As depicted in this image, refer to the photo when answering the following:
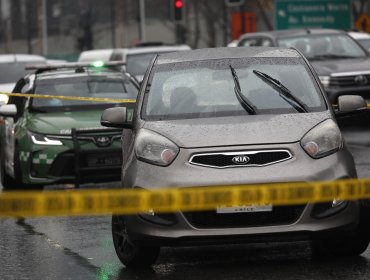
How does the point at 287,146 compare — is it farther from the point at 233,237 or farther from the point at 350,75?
the point at 350,75

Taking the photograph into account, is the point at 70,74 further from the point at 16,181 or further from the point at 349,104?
the point at 349,104

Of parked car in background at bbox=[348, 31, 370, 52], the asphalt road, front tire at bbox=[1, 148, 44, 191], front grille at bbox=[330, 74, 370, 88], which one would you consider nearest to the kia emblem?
the asphalt road

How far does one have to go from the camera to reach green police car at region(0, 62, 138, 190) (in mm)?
14297

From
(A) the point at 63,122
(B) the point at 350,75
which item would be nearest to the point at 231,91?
(A) the point at 63,122

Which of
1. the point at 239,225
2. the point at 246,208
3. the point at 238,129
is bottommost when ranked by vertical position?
the point at 239,225

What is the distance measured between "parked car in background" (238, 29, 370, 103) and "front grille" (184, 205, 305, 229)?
11.5m

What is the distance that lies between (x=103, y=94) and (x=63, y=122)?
4.30 feet

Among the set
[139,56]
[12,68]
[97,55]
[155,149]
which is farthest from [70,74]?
[97,55]

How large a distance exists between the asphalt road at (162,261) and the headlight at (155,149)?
0.81m

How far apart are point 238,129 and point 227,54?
1.54 meters

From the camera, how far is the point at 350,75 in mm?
21219

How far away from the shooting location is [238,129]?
937 cm

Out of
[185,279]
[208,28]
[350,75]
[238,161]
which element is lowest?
[208,28]

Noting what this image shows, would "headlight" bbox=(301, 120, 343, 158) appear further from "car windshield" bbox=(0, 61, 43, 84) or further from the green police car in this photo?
"car windshield" bbox=(0, 61, 43, 84)
